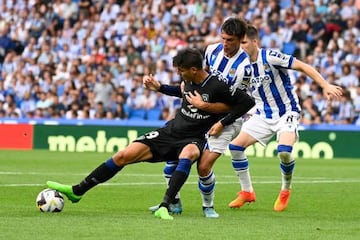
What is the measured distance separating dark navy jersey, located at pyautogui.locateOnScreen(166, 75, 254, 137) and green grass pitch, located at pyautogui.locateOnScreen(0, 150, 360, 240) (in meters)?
0.94

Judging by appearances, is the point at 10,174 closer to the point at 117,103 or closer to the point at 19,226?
the point at 19,226

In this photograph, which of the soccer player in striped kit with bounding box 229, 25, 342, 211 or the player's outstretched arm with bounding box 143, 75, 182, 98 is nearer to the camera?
the player's outstretched arm with bounding box 143, 75, 182, 98

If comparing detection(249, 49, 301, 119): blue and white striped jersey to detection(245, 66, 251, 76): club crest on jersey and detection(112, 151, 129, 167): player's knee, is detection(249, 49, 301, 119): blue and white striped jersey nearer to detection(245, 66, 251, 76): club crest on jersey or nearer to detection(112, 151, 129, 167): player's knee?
detection(245, 66, 251, 76): club crest on jersey

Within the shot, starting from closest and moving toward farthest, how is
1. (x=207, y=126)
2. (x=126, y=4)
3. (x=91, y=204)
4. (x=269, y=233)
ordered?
(x=269, y=233), (x=207, y=126), (x=91, y=204), (x=126, y=4)

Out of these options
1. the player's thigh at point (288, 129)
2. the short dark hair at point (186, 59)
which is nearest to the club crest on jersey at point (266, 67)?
the player's thigh at point (288, 129)

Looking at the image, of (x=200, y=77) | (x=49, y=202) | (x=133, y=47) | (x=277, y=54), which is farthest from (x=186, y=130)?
(x=133, y=47)

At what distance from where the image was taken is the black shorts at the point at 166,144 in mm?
11336

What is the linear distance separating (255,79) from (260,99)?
0.40 metres

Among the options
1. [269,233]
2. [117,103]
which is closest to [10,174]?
[269,233]

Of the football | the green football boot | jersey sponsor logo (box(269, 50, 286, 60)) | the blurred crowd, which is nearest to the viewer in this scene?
the football

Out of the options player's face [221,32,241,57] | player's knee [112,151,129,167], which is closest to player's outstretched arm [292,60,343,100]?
player's face [221,32,241,57]

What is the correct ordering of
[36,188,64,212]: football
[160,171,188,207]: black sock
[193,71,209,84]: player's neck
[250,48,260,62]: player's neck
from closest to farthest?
[160,171,188,207]: black sock
[193,71,209,84]: player's neck
[36,188,64,212]: football
[250,48,260,62]: player's neck

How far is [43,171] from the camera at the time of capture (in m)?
18.9

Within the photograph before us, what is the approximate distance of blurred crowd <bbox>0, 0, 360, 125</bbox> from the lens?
27.7 metres
